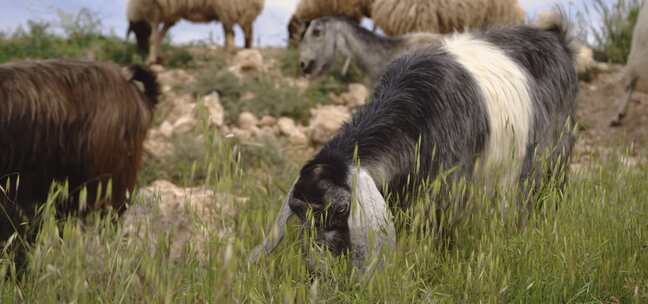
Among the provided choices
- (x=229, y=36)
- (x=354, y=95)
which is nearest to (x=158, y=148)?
(x=354, y=95)

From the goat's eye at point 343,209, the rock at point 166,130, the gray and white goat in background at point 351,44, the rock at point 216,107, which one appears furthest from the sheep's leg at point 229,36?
the goat's eye at point 343,209

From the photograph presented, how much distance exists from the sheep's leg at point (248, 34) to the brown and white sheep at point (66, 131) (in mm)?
5909

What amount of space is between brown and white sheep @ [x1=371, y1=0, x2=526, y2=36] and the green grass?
215 inches

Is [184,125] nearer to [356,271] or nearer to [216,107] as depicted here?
[216,107]

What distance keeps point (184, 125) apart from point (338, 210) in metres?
5.29

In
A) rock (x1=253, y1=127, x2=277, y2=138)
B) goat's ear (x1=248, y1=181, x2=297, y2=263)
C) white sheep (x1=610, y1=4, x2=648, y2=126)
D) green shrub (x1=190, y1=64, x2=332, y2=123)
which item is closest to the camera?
goat's ear (x1=248, y1=181, x2=297, y2=263)

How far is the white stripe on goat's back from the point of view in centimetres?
334

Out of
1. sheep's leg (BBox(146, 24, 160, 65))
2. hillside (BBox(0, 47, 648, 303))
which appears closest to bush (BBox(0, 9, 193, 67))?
sheep's leg (BBox(146, 24, 160, 65))

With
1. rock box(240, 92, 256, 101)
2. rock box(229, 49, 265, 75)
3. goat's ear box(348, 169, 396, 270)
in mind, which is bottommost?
rock box(240, 92, 256, 101)

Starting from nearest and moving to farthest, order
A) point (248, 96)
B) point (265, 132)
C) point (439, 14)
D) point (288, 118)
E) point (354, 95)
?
point (265, 132), point (288, 118), point (248, 96), point (439, 14), point (354, 95)

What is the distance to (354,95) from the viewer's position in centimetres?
872

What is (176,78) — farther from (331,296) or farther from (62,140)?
(331,296)

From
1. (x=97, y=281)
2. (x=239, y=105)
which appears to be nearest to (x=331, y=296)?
(x=97, y=281)

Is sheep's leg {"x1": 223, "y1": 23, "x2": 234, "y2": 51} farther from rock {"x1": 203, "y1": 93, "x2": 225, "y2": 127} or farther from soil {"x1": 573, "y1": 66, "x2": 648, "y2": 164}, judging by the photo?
soil {"x1": 573, "y1": 66, "x2": 648, "y2": 164}
